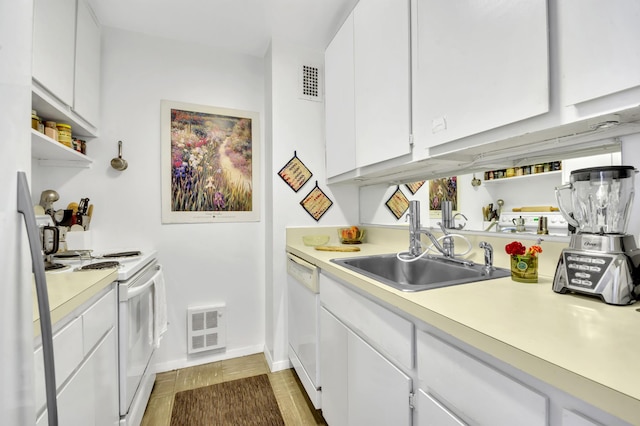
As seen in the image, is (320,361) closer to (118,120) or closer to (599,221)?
(599,221)

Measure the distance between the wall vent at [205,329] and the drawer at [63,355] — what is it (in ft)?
4.07

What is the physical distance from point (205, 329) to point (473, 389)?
6.89 feet

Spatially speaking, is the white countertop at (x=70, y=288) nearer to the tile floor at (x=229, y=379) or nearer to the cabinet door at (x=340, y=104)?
the tile floor at (x=229, y=379)

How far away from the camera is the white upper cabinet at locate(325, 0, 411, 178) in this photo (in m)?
1.34

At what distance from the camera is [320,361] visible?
1.57 m

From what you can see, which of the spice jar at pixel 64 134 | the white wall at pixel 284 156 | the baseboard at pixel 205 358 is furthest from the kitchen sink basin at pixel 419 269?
the spice jar at pixel 64 134

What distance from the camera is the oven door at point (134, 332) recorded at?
1.36m

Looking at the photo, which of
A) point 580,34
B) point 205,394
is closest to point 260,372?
point 205,394

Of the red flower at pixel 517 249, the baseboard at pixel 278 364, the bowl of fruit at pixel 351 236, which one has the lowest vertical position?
the baseboard at pixel 278 364

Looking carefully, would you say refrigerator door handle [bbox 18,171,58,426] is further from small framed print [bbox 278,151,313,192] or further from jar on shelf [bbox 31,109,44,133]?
small framed print [bbox 278,151,313,192]

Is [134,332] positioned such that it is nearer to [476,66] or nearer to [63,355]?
[63,355]

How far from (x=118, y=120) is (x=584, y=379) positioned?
8.78 feet

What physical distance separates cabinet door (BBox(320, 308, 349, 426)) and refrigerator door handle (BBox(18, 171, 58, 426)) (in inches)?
38.0

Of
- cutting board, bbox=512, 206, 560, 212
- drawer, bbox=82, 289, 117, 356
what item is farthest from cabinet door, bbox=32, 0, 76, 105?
cutting board, bbox=512, 206, 560, 212
